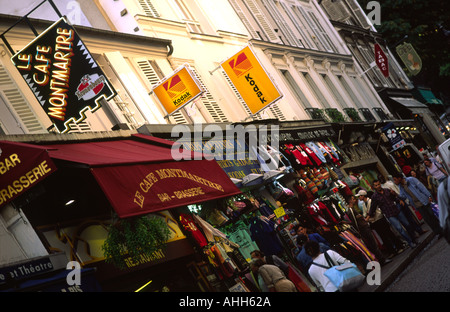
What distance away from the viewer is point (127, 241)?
30.7ft

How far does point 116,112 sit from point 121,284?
4884 mm

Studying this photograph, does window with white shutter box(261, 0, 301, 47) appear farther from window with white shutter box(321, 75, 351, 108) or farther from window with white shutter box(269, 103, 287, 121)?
window with white shutter box(269, 103, 287, 121)

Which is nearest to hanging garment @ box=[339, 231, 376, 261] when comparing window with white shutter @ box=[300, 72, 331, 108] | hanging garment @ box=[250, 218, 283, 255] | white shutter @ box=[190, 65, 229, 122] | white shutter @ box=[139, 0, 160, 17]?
hanging garment @ box=[250, 218, 283, 255]

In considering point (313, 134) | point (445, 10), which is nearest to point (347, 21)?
point (445, 10)

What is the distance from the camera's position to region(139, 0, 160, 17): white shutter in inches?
658

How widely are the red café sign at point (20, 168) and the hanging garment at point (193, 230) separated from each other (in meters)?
4.18

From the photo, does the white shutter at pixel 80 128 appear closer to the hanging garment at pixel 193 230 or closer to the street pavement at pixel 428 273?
the hanging garment at pixel 193 230

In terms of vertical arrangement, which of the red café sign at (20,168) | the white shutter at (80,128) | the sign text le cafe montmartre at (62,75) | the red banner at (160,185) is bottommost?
the red banner at (160,185)

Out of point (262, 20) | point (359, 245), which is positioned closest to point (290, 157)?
point (359, 245)

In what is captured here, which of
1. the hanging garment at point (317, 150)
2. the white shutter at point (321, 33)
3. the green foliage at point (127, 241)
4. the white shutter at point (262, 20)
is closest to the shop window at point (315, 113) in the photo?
the hanging garment at point (317, 150)

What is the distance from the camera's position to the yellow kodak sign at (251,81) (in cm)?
1703

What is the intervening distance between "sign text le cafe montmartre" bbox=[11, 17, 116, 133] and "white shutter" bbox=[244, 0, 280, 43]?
14227mm

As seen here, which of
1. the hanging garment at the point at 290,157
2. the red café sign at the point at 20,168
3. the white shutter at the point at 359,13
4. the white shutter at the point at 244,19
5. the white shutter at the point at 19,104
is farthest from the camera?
the white shutter at the point at 359,13

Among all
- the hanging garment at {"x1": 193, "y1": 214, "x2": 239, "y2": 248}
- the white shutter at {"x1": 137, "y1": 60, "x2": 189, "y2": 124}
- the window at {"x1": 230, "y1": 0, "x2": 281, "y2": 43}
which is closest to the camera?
the hanging garment at {"x1": 193, "y1": 214, "x2": 239, "y2": 248}
